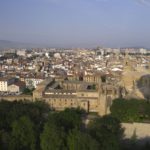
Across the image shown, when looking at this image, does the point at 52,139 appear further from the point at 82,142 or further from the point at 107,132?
the point at 107,132

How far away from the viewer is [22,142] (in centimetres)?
1346

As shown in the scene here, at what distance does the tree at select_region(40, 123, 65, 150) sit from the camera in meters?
12.9

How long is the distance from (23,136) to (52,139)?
4.15ft

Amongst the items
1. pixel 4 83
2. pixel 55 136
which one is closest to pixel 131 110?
pixel 55 136

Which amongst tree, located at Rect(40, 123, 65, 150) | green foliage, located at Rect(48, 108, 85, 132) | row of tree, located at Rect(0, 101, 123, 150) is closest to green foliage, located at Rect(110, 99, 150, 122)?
row of tree, located at Rect(0, 101, 123, 150)

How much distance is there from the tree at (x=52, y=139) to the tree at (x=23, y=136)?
0.51m

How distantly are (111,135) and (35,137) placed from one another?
2.90 m

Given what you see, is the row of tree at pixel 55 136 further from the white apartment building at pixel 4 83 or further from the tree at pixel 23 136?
the white apartment building at pixel 4 83

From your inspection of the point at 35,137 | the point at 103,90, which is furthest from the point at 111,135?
the point at 103,90

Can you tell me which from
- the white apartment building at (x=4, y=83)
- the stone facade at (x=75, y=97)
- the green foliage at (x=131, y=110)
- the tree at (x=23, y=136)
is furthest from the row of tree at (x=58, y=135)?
the white apartment building at (x=4, y=83)

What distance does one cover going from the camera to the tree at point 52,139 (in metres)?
12.9

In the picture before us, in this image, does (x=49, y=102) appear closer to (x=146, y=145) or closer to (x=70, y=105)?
(x=70, y=105)

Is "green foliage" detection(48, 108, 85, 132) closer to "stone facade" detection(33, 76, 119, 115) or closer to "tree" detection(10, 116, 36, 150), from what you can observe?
"tree" detection(10, 116, 36, 150)

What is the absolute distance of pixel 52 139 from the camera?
42.7 ft
